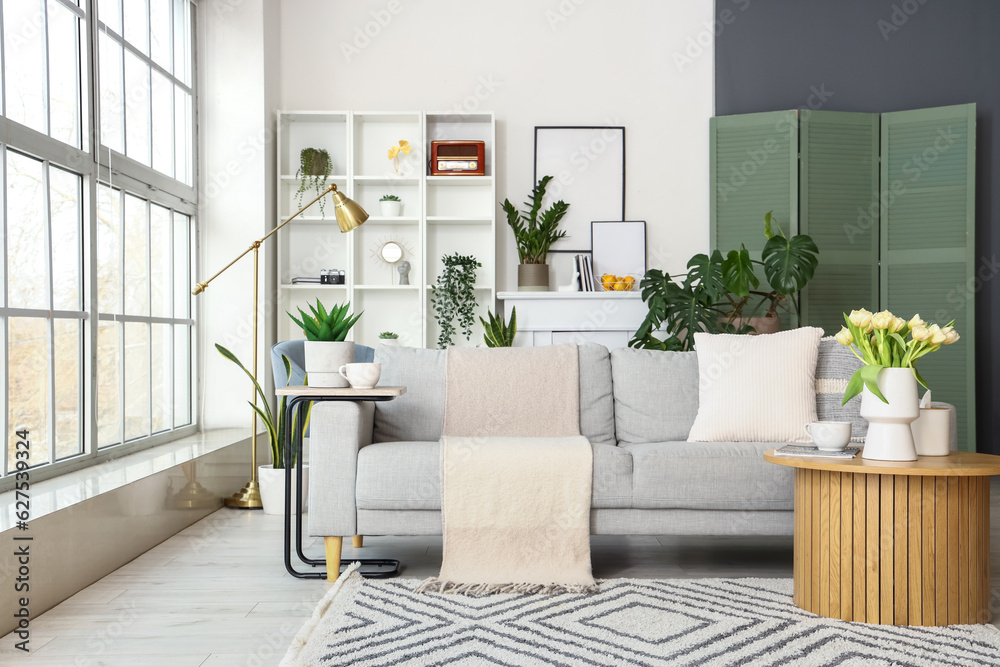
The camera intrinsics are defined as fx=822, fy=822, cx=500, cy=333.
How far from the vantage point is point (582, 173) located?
5.48 m

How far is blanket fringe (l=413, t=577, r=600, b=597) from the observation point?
2.58 m

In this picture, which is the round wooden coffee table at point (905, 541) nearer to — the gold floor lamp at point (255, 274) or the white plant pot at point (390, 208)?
the gold floor lamp at point (255, 274)

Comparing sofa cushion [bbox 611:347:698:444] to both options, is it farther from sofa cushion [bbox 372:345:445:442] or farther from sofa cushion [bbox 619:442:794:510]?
sofa cushion [bbox 372:345:445:442]

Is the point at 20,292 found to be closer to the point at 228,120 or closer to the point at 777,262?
the point at 228,120

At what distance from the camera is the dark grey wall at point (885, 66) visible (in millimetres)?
5219

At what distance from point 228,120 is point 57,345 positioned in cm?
224

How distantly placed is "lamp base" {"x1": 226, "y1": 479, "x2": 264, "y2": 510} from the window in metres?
0.54

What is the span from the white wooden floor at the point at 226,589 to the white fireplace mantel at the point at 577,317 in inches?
75.3

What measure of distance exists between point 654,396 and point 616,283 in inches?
83.2

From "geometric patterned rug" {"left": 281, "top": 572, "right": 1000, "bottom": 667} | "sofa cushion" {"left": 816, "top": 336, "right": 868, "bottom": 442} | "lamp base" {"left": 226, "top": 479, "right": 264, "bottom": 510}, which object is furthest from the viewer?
"lamp base" {"left": 226, "top": 479, "right": 264, "bottom": 510}

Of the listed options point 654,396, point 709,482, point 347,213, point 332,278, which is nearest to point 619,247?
point 332,278

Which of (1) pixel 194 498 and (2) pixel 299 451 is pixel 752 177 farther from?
(1) pixel 194 498

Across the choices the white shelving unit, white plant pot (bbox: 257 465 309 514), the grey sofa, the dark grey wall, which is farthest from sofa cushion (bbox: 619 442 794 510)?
the dark grey wall

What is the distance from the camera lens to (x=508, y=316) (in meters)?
5.29
